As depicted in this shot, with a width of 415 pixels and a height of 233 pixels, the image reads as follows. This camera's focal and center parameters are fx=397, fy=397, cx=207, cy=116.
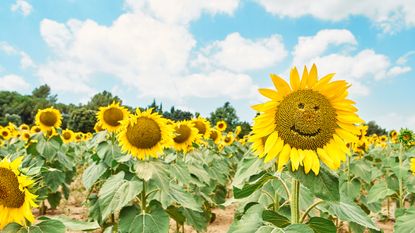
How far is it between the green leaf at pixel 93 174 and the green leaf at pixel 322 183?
269cm

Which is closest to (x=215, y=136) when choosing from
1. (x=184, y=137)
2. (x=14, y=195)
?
(x=184, y=137)

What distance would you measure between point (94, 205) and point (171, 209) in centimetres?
102

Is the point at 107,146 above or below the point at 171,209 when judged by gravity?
above

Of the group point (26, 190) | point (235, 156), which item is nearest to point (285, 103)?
point (26, 190)

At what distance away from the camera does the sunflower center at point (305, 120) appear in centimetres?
185

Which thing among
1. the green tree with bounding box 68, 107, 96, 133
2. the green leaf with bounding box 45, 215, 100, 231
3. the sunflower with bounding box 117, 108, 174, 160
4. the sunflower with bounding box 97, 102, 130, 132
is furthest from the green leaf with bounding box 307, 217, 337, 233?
the green tree with bounding box 68, 107, 96, 133

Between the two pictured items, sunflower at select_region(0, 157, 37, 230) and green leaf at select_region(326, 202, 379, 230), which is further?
sunflower at select_region(0, 157, 37, 230)

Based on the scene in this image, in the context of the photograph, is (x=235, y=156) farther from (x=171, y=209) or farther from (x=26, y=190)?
(x=26, y=190)

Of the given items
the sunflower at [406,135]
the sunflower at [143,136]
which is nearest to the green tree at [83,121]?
the sunflower at [143,136]

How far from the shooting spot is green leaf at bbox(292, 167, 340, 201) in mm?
1747

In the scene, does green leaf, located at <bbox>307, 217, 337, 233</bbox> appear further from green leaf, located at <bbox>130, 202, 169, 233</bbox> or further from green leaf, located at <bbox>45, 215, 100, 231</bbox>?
green leaf, located at <bbox>130, 202, 169, 233</bbox>

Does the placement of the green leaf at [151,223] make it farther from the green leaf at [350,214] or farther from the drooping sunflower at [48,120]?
the drooping sunflower at [48,120]

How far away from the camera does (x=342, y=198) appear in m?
2.23

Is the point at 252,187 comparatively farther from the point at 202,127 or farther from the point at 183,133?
Answer: the point at 202,127
